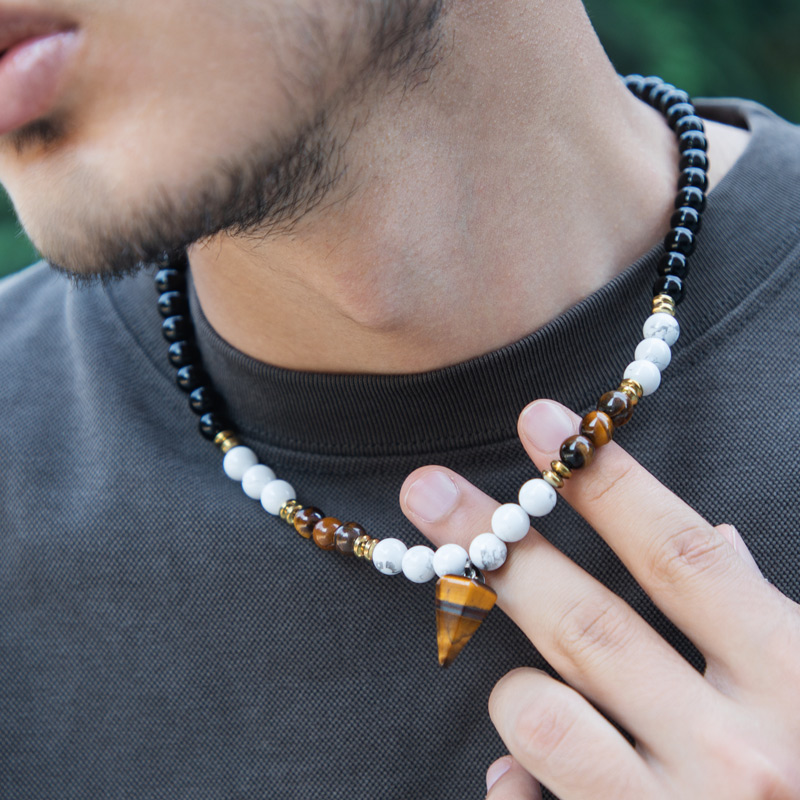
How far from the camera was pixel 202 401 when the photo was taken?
1129 millimetres

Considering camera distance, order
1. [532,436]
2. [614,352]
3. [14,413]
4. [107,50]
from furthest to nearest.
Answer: [14,413] → [614,352] → [532,436] → [107,50]

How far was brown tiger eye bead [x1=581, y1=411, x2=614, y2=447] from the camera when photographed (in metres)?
0.86

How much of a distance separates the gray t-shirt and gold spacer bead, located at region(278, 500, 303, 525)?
0.02 m

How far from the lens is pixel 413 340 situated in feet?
3.25

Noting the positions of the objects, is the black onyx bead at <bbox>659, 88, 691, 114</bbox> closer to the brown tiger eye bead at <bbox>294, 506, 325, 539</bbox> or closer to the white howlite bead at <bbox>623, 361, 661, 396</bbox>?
the white howlite bead at <bbox>623, 361, 661, 396</bbox>

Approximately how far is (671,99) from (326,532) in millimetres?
912

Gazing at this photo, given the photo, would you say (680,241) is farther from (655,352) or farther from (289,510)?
(289,510)

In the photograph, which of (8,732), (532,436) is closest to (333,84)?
(532,436)

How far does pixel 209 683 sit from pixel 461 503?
42 centimetres

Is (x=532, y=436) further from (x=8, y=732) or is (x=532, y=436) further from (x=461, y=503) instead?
(x=8, y=732)

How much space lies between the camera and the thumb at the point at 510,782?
0.82 metres

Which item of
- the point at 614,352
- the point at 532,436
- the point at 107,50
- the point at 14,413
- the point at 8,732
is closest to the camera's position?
the point at 107,50

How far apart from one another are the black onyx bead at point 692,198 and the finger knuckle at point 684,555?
497 mm

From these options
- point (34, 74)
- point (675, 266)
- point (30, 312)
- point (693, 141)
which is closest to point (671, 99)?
point (693, 141)
